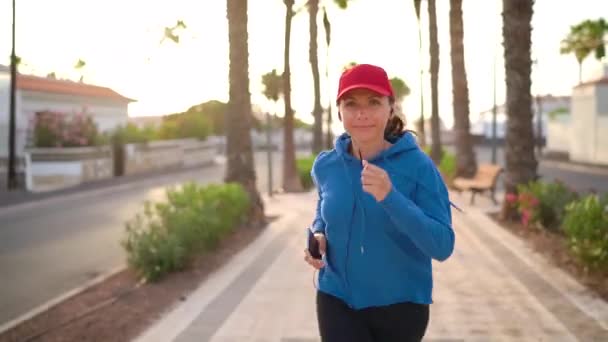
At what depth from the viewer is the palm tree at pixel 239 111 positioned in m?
14.7

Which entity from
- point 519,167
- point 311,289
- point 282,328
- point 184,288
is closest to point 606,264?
point 311,289

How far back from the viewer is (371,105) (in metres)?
3.26

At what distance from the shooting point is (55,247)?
13781 mm

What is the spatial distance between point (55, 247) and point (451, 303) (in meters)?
7.83

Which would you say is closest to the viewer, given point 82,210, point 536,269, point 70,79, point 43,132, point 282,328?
point 282,328

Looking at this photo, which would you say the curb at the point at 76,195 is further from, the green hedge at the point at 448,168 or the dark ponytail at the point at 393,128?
the dark ponytail at the point at 393,128

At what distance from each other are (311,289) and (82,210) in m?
13.3

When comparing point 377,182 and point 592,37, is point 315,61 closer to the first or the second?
point 592,37

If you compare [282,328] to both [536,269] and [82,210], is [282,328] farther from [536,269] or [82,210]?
[82,210]

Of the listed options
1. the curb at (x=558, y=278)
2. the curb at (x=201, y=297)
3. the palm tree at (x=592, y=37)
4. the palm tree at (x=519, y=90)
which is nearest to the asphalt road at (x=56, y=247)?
the curb at (x=201, y=297)

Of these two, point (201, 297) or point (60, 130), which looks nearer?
point (201, 297)

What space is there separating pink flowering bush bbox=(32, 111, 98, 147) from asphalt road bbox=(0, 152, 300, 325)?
857cm

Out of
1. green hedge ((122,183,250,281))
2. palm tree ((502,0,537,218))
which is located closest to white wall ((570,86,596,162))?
palm tree ((502,0,537,218))

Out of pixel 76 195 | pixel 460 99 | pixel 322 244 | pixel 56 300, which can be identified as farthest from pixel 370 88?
pixel 76 195
